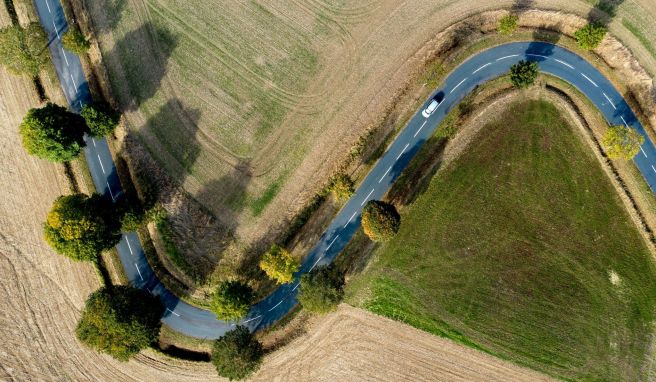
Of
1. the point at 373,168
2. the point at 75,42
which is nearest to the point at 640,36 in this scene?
the point at 373,168

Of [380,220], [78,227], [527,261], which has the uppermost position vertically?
[527,261]

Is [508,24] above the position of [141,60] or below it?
above

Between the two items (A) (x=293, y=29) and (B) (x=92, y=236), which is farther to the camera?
(A) (x=293, y=29)

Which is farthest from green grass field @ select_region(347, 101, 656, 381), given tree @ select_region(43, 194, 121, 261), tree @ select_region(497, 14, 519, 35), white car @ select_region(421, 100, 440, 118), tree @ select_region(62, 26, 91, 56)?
tree @ select_region(62, 26, 91, 56)

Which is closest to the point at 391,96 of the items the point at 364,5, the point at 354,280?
the point at 364,5

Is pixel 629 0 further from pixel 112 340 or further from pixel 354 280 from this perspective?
pixel 112 340

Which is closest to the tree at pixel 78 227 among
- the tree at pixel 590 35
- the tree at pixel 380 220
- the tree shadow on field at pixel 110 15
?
the tree shadow on field at pixel 110 15

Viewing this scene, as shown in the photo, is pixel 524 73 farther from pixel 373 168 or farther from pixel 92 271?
pixel 92 271
